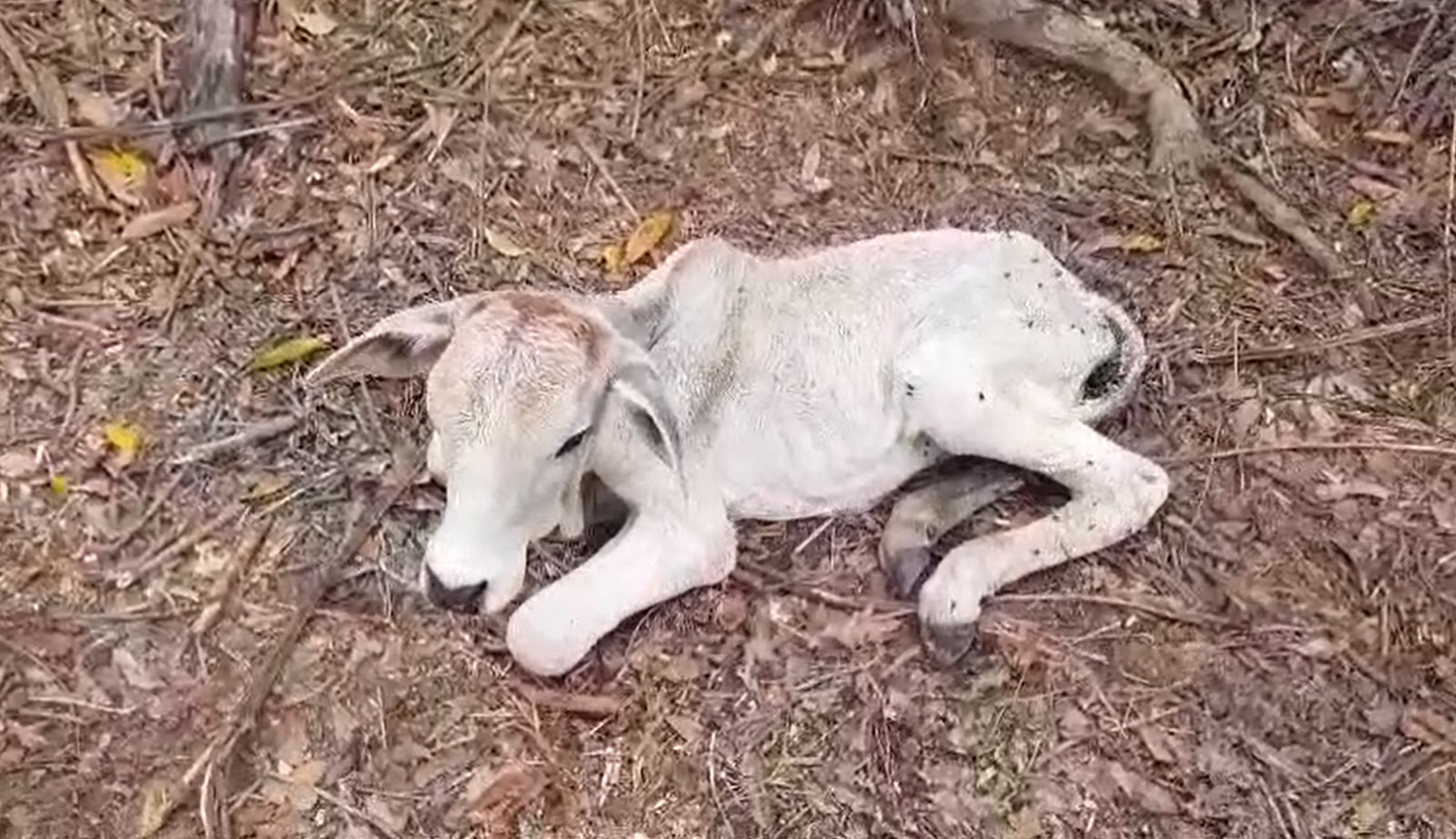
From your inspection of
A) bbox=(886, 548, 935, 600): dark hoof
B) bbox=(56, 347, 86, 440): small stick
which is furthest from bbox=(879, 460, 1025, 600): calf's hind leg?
bbox=(56, 347, 86, 440): small stick

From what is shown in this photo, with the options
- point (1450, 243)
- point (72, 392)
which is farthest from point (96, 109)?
point (1450, 243)

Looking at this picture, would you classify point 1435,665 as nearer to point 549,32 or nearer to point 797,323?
point 797,323

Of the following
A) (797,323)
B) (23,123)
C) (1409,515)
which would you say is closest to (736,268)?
(797,323)

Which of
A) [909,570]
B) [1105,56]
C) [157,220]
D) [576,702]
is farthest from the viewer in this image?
[1105,56]

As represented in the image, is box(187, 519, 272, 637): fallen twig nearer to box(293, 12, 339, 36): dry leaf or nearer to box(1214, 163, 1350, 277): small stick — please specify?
box(293, 12, 339, 36): dry leaf

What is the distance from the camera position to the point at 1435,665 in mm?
4488

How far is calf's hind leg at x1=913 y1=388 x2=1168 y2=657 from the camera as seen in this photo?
4395 millimetres

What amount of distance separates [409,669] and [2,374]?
4.18 feet

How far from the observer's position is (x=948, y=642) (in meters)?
4.42

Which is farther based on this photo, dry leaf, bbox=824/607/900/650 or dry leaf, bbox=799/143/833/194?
dry leaf, bbox=799/143/833/194

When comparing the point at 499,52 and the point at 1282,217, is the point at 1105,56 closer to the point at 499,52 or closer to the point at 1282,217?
the point at 1282,217

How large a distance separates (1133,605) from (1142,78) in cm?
150

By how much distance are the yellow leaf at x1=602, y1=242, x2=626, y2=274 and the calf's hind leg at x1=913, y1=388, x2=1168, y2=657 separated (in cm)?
97

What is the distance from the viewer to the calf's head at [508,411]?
3.79 m
